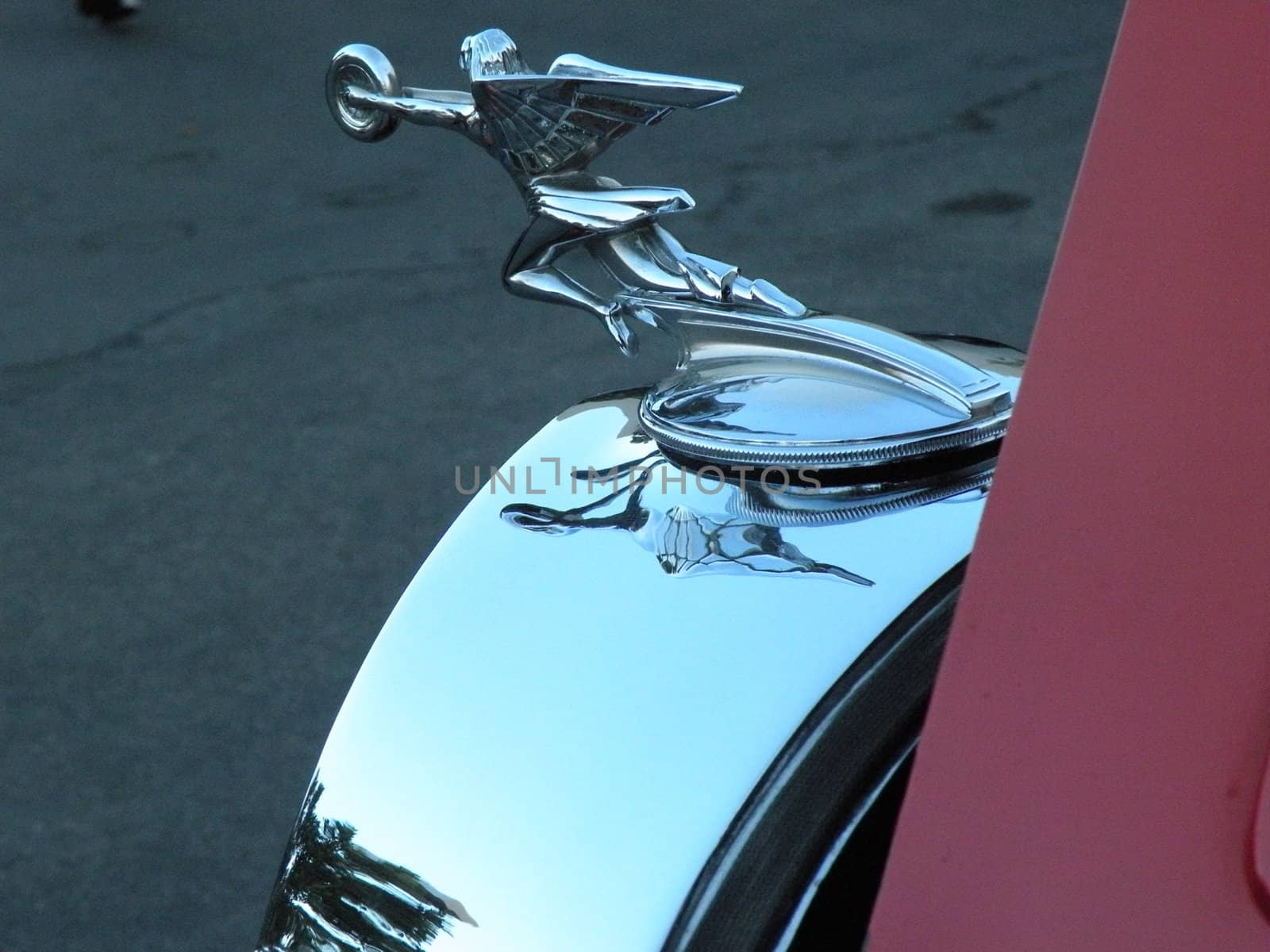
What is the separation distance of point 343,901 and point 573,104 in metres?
0.66

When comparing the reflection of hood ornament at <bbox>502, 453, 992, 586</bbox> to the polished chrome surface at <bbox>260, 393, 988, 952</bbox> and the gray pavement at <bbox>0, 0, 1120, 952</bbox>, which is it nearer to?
the polished chrome surface at <bbox>260, 393, 988, 952</bbox>

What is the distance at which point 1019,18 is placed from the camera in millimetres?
6617

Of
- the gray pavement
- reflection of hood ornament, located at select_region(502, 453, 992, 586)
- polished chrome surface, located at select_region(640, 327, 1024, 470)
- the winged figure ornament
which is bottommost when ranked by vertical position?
the gray pavement

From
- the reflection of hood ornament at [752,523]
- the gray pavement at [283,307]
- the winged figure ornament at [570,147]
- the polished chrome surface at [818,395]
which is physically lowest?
the gray pavement at [283,307]

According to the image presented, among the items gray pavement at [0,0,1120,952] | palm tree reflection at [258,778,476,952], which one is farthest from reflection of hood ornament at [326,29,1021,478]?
gray pavement at [0,0,1120,952]

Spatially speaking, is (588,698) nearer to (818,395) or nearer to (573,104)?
(818,395)

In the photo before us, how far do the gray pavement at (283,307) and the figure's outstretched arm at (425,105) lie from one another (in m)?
1.53

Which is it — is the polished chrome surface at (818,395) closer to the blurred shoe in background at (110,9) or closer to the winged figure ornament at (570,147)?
the winged figure ornament at (570,147)

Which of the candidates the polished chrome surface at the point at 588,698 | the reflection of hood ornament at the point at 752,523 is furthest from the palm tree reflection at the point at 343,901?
the reflection of hood ornament at the point at 752,523

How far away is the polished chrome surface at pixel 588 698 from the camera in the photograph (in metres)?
0.94

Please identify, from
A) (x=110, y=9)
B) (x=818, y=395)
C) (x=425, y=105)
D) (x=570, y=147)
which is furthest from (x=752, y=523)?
(x=110, y=9)

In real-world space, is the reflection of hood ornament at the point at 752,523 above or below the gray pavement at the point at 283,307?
above

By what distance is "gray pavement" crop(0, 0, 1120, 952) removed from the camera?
2.62m

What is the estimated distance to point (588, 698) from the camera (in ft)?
3.34
